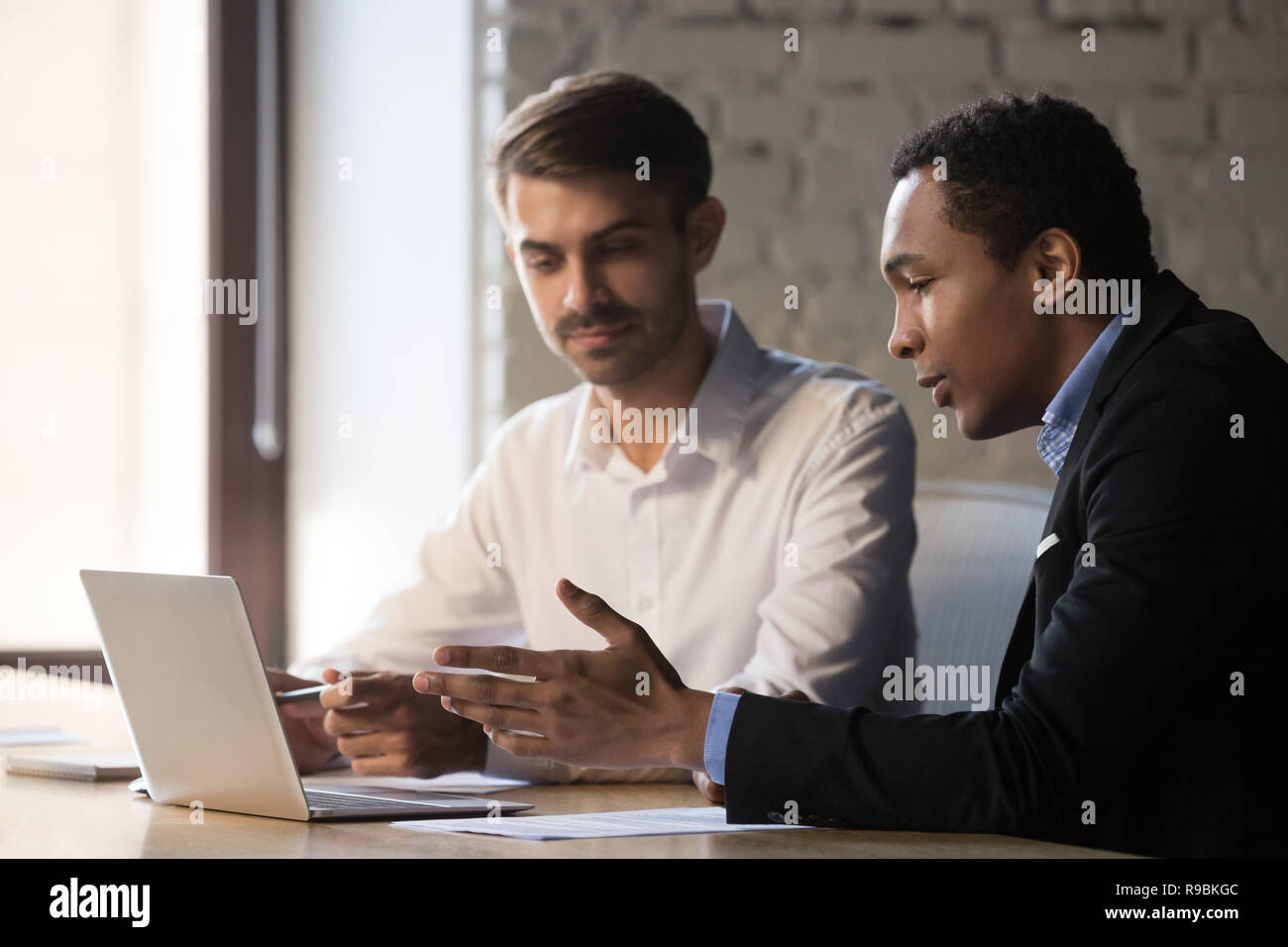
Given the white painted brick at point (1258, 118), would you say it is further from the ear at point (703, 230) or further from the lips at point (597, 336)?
the lips at point (597, 336)

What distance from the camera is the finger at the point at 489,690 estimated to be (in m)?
0.98

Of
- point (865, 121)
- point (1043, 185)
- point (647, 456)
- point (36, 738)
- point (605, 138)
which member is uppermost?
point (865, 121)

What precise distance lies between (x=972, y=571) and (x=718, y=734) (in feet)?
2.75

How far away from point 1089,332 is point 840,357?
113cm

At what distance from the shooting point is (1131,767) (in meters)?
0.97

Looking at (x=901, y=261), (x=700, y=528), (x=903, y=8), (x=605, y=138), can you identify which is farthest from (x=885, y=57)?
(x=901, y=261)

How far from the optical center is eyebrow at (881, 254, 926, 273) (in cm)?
121

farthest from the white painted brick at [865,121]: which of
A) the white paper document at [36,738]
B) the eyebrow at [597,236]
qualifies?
the white paper document at [36,738]

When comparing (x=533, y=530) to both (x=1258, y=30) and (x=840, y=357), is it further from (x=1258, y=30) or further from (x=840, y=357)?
(x=1258, y=30)

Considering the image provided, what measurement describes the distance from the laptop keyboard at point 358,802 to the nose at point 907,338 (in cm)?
55

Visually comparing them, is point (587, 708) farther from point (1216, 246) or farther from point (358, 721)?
point (1216, 246)

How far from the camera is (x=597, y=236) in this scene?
5.92ft
